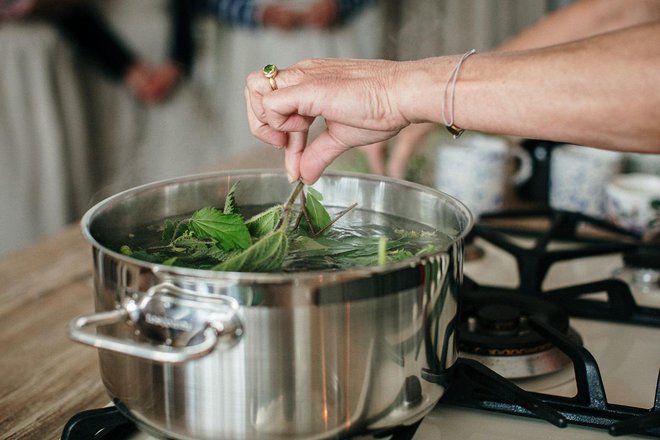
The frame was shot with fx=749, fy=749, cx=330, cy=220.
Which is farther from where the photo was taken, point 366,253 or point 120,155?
point 120,155

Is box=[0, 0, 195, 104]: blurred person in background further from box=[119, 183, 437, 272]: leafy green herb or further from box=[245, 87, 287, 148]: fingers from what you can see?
box=[119, 183, 437, 272]: leafy green herb

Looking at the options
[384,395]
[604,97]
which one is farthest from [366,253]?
[604,97]

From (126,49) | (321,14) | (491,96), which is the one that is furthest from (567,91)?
(126,49)

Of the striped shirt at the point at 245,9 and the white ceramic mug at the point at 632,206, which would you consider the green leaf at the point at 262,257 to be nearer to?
the white ceramic mug at the point at 632,206

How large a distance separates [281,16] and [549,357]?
2671 mm

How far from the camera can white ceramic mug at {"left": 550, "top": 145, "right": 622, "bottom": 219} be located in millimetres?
1346

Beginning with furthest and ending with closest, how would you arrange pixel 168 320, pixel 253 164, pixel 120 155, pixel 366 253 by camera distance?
pixel 120 155 → pixel 253 164 → pixel 366 253 → pixel 168 320

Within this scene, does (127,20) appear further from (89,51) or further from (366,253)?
(366,253)

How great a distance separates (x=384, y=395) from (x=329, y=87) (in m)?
0.31

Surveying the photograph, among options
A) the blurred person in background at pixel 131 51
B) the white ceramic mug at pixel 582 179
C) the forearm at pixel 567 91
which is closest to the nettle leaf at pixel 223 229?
the forearm at pixel 567 91

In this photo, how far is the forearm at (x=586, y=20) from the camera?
1261 mm

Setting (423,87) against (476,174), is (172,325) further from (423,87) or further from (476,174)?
(476,174)

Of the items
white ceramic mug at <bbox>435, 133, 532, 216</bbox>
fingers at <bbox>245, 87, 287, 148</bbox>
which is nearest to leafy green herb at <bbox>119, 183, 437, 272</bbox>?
fingers at <bbox>245, 87, 287, 148</bbox>

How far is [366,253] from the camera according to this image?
26.7 inches
